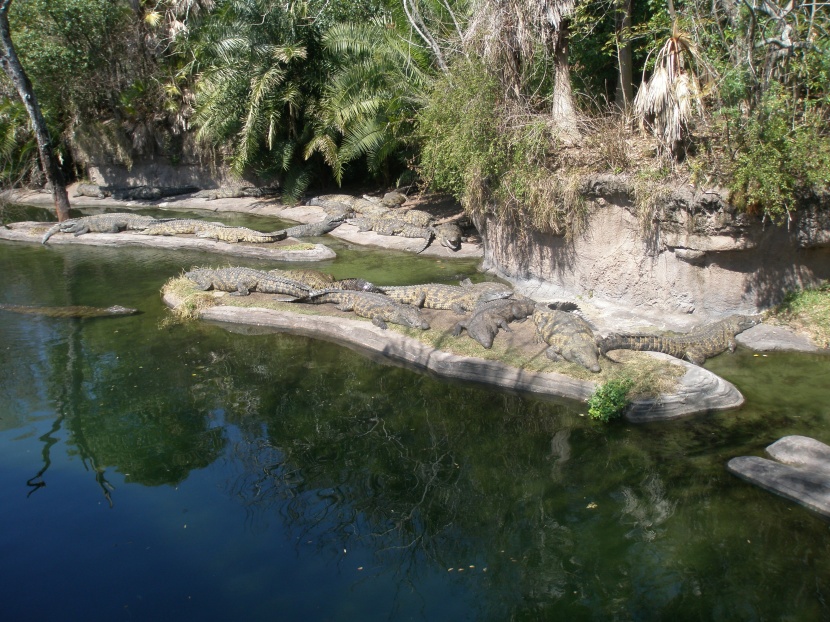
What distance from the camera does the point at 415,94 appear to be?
1405cm

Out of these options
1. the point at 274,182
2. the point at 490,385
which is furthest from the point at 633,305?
the point at 274,182

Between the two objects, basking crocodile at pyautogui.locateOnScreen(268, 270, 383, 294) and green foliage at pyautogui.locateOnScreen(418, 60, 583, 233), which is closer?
green foliage at pyautogui.locateOnScreen(418, 60, 583, 233)

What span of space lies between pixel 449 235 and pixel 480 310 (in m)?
5.17

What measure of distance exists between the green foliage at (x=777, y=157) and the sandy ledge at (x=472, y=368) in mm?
2357

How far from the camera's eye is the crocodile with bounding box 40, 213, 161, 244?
1677cm

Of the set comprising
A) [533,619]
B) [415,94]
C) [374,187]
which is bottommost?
[533,619]

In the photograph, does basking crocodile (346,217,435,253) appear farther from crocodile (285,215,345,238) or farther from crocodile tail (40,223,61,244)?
crocodile tail (40,223,61,244)

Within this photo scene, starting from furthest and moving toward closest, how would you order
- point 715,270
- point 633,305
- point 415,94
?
point 415,94 → point 633,305 → point 715,270

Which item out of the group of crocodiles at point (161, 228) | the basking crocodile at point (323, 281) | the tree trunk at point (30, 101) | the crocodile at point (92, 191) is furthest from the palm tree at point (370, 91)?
the crocodile at point (92, 191)

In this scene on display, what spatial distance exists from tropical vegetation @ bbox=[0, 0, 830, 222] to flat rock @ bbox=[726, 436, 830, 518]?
3243mm

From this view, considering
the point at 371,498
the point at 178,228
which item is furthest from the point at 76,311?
the point at 371,498

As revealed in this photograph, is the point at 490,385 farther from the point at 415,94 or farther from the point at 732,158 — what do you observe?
the point at 415,94

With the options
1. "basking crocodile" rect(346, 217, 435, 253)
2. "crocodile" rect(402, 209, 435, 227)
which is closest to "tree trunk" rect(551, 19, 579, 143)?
"basking crocodile" rect(346, 217, 435, 253)

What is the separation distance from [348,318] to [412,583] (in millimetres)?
5299
